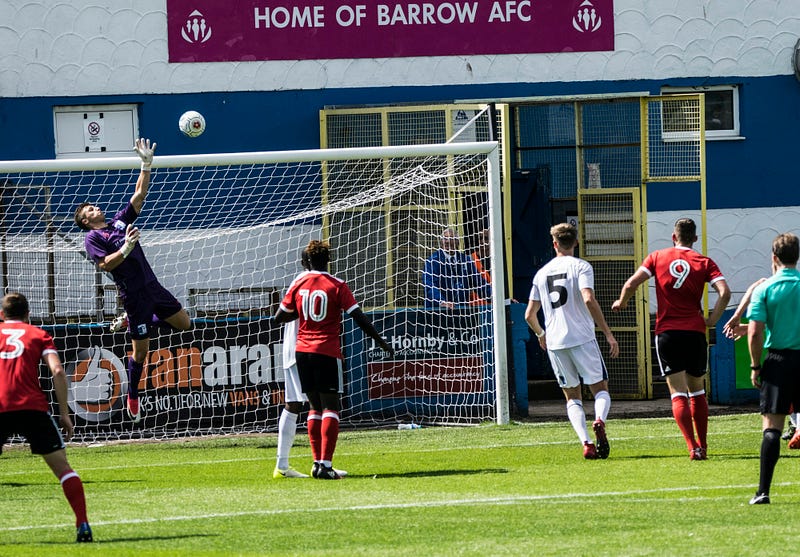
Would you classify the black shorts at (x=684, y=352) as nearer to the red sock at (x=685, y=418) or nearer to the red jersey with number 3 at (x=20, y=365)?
the red sock at (x=685, y=418)

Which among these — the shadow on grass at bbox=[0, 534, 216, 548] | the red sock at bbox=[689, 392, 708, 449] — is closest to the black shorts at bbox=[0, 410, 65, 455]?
the shadow on grass at bbox=[0, 534, 216, 548]

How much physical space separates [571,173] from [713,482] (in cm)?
935

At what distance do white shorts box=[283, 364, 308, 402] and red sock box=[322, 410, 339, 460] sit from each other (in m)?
0.61

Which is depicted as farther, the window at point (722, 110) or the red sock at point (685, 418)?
the window at point (722, 110)

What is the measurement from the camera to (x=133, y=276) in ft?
40.2

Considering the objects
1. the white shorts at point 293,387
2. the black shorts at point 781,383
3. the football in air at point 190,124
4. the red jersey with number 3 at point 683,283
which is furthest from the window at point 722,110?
the black shorts at point 781,383

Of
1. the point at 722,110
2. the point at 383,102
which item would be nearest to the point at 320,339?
the point at 383,102

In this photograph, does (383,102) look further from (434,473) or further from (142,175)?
(434,473)

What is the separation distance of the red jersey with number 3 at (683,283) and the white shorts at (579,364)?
0.67m

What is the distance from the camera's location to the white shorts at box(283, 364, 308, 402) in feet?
33.9

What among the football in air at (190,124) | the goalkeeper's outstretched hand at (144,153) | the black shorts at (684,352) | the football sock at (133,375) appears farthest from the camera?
the football in air at (190,124)

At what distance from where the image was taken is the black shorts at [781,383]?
302 inches

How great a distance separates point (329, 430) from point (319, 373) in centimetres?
46

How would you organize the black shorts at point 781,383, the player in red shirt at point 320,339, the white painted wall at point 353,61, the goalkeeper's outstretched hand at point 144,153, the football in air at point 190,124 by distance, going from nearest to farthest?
the black shorts at point 781,383 → the player in red shirt at point 320,339 → the goalkeeper's outstretched hand at point 144,153 → the football in air at point 190,124 → the white painted wall at point 353,61
